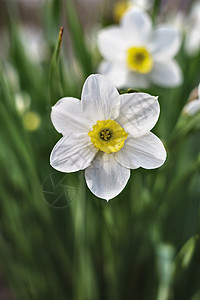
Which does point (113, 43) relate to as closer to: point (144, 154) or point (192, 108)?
point (192, 108)

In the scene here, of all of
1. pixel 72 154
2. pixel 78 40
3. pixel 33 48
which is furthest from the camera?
pixel 33 48

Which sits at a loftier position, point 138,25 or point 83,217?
point 138,25

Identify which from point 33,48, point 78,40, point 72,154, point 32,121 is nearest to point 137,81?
point 78,40

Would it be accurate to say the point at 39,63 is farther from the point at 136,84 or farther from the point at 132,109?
the point at 132,109

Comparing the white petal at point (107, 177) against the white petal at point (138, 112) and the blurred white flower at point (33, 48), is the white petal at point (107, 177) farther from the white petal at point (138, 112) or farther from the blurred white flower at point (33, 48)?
the blurred white flower at point (33, 48)

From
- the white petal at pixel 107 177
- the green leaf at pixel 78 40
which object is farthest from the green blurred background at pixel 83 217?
the white petal at pixel 107 177

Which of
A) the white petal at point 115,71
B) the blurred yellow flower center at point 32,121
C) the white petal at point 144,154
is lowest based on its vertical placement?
the blurred yellow flower center at point 32,121
